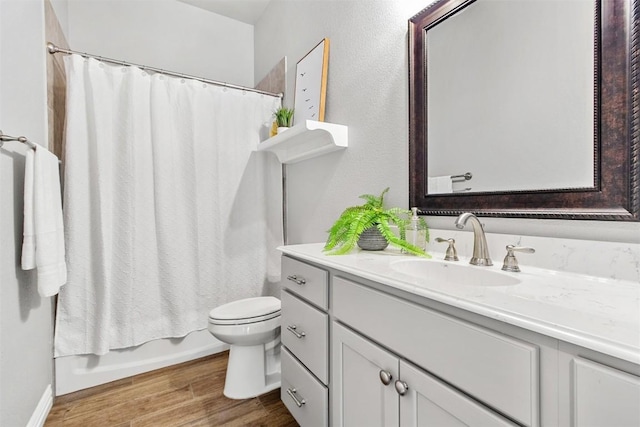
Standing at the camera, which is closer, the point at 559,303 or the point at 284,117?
the point at 559,303

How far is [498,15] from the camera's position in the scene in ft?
3.26

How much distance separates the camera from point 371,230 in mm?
1264

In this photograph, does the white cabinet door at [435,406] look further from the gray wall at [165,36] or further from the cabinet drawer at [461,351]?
the gray wall at [165,36]

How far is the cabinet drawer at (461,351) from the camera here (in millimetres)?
520

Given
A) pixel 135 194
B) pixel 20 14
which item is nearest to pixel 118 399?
pixel 135 194

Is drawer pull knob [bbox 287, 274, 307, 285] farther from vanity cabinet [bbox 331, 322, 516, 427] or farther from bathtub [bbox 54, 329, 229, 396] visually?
bathtub [bbox 54, 329, 229, 396]

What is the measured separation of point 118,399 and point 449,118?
87.6 inches

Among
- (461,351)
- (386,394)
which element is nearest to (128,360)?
(386,394)

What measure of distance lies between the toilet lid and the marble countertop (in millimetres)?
922

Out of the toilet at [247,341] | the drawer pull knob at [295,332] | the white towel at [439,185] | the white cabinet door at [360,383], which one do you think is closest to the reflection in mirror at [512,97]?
the white towel at [439,185]

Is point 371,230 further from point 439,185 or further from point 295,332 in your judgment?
point 295,332

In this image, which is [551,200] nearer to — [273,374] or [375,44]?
[375,44]

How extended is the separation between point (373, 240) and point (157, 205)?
146cm

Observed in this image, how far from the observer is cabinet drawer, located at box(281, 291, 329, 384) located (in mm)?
1079
